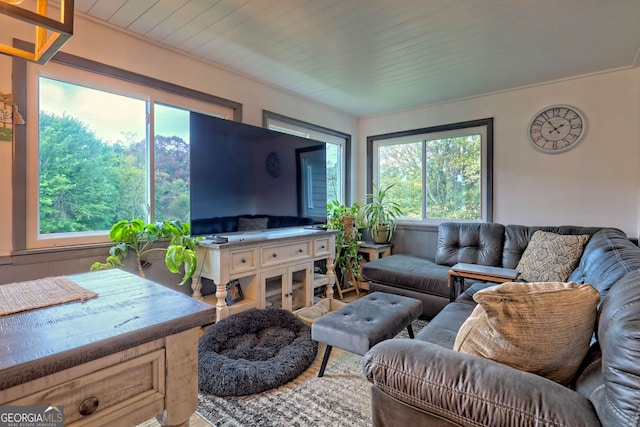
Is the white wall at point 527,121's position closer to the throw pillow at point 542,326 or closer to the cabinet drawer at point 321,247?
the cabinet drawer at point 321,247

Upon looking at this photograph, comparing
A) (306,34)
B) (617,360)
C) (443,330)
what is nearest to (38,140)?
(306,34)

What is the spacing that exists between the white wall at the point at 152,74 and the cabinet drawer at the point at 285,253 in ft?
4.40

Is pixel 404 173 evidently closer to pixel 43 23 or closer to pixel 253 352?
pixel 253 352

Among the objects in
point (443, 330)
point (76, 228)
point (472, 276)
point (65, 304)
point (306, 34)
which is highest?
point (306, 34)

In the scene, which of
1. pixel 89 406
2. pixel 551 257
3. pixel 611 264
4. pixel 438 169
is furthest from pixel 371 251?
pixel 89 406

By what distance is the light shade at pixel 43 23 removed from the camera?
0.74 metres

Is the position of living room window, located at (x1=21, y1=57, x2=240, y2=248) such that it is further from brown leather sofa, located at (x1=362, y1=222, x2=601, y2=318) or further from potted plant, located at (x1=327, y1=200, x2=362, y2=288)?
brown leather sofa, located at (x1=362, y1=222, x2=601, y2=318)

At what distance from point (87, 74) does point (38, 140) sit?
1.86 ft

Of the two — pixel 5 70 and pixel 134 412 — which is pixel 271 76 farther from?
pixel 134 412

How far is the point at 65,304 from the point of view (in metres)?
0.94

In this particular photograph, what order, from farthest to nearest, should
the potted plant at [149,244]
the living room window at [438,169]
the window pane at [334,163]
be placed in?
the window pane at [334,163], the living room window at [438,169], the potted plant at [149,244]

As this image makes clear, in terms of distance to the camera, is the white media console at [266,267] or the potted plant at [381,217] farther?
the potted plant at [381,217]

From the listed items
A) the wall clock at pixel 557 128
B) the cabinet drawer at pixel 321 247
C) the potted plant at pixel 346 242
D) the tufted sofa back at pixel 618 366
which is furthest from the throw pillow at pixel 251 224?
the wall clock at pixel 557 128

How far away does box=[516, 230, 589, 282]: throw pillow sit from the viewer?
96.1 inches
